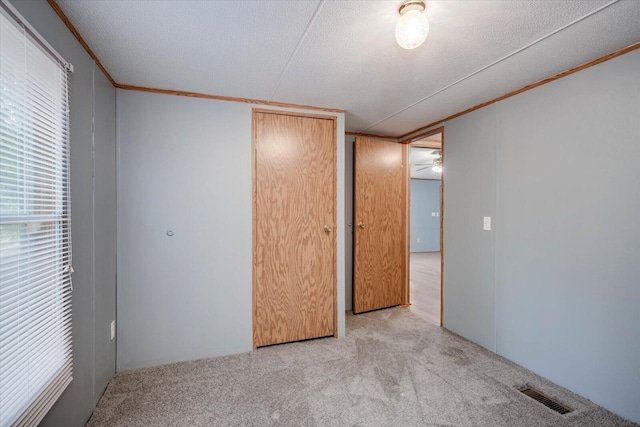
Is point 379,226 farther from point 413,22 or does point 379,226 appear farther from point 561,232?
point 413,22

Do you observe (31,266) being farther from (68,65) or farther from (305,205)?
(305,205)

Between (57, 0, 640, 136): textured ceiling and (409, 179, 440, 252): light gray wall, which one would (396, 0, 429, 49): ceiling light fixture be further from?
(409, 179, 440, 252): light gray wall

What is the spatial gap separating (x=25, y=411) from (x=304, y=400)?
4.57 feet

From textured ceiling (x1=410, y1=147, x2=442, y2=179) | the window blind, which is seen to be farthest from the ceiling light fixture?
textured ceiling (x1=410, y1=147, x2=442, y2=179)

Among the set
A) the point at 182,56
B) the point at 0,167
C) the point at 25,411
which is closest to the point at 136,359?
the point at 25,411

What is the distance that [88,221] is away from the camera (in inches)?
69.5

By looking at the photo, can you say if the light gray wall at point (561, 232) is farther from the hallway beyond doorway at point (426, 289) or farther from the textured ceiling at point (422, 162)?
the textured ceiling at point (422, 162)

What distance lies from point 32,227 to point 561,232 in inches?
123

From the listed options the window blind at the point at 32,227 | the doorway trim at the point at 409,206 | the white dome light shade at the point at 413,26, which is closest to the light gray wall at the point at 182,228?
the window blind at the point at 32,227

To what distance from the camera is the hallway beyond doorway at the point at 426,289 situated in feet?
11.8

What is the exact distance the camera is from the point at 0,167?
42.1 inches

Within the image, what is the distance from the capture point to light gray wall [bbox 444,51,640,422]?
177 cm

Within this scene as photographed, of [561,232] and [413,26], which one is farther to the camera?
[561,232]

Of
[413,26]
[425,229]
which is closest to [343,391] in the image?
[413,26]
